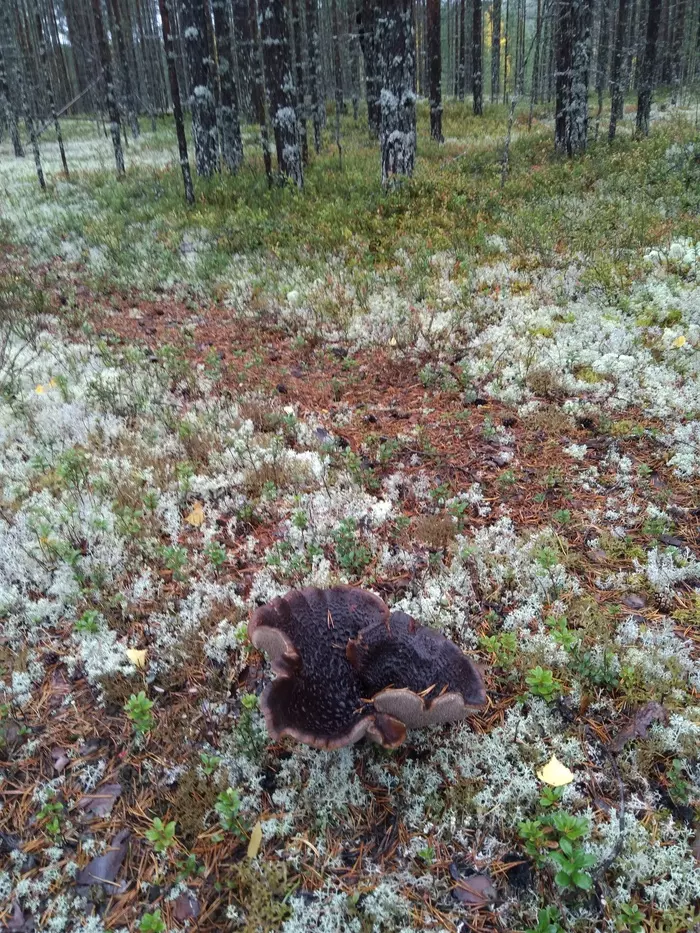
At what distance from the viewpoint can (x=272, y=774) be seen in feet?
9.80

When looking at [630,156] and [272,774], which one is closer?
[272,774]

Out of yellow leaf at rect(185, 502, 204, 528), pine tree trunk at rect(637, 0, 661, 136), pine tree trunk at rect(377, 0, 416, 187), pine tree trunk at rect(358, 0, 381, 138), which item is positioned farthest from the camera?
pine tree trunk at rect(358, 0, 381, 138)

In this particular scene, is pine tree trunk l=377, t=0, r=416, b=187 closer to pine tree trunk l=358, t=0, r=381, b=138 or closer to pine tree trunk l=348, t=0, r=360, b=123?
pine tree trunk l=358, t=0, r=381, b=138

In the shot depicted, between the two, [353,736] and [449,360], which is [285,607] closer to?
[353,736]

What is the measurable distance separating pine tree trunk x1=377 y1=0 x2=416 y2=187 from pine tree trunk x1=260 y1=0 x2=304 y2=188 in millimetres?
2253

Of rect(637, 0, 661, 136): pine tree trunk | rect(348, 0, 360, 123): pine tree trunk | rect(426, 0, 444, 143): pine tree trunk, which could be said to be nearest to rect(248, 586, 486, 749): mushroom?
rect(637, 0, 661, 136): pine tree trunk

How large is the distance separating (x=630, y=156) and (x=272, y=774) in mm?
15539

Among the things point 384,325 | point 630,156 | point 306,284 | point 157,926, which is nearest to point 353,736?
point 157,926

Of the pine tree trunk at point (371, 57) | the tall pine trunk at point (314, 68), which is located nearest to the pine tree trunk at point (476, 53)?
the pine tree trunk at point (371, 57)

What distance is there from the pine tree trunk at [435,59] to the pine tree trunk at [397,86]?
8.19 meters

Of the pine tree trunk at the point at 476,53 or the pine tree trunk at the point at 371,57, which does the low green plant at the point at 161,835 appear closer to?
the pine tree trunk at the point at 371,57

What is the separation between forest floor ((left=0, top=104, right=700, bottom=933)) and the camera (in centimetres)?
260

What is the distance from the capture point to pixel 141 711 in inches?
123

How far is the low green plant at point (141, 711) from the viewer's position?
311 centimetres
